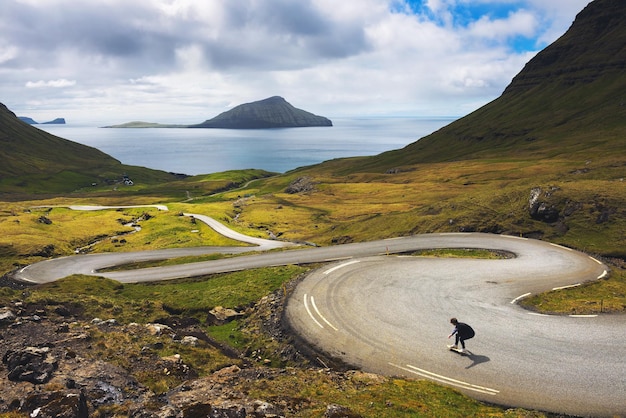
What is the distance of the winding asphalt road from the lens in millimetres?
17473

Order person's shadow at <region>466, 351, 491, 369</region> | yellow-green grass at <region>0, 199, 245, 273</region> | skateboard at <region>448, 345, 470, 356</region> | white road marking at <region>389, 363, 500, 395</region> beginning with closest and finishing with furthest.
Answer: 1. white road marking at <region>389, 363, 500, 395</region>
2. person's shadow at <region>466, 351, 491, 369</region>
3. skateboard at <region>448, 345, 470, 356</region>
4. yellow-green grass at <region>0, 199, 245, 273</region>

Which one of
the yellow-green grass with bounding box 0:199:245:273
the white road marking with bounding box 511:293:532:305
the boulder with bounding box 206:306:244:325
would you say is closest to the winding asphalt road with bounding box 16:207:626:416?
the white road marking with bounding box 511:293:532:305

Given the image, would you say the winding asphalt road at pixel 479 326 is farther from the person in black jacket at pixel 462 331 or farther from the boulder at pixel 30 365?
the boulder at pixel 30 365

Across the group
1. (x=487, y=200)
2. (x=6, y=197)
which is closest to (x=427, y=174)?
(x=487, y=200)

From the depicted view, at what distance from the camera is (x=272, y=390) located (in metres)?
16.0

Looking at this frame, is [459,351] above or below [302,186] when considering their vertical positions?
below

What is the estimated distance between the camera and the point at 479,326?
2367 cm

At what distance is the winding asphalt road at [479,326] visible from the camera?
57.3 feet

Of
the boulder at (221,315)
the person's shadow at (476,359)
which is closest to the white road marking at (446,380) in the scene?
the person's shadow at (476,359)

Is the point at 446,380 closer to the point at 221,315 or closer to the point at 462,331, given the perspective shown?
the point at 462,331

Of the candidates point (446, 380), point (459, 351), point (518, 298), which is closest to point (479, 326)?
point (459, 351)

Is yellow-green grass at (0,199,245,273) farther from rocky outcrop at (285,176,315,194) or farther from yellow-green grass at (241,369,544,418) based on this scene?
rocky outcrop at (285,176,315,194)

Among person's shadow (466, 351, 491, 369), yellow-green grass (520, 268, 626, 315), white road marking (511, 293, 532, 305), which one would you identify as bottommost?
person's shadow (466, 351, 491, 369)

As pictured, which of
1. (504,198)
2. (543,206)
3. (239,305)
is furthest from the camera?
(504,198)
